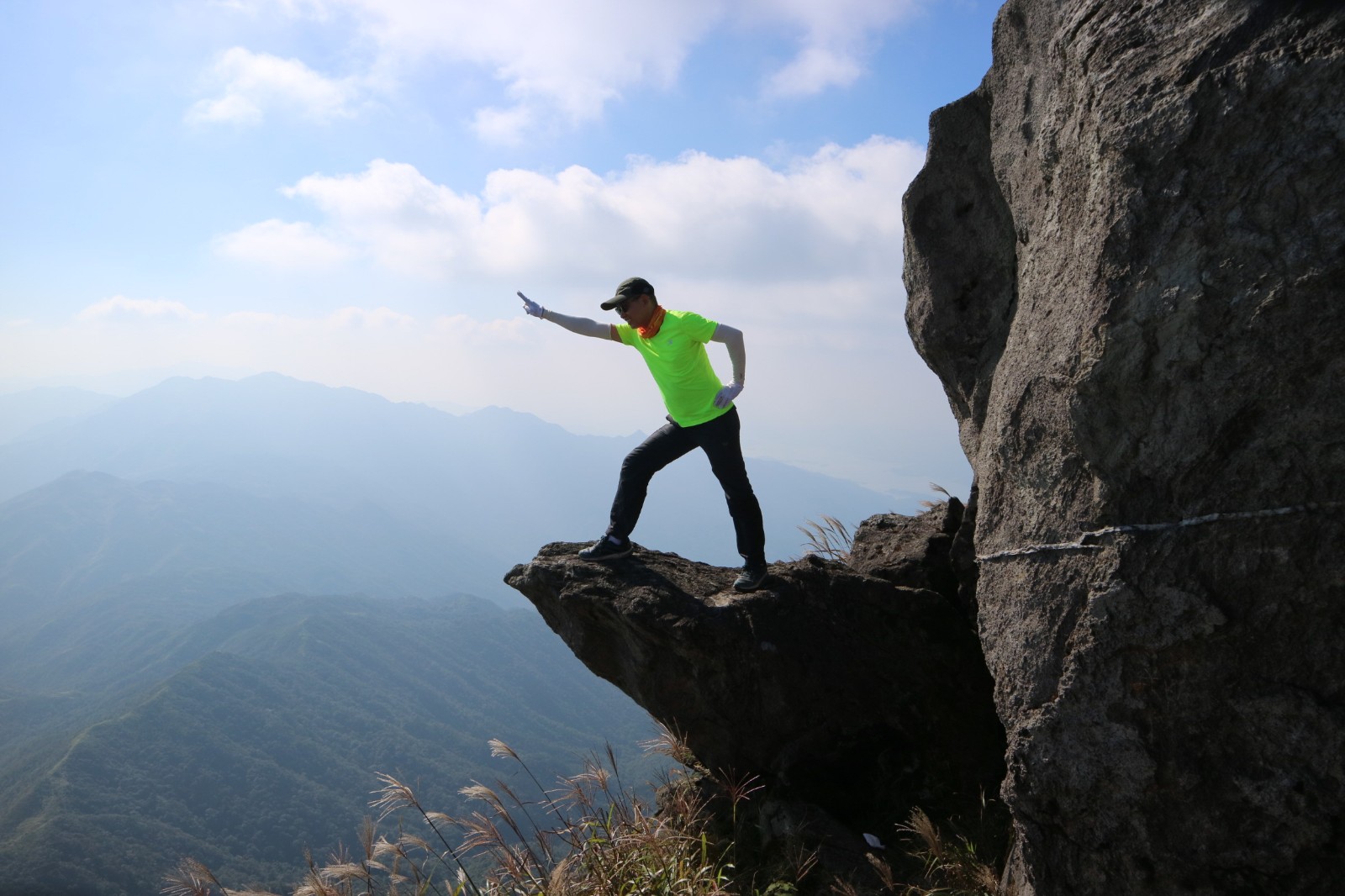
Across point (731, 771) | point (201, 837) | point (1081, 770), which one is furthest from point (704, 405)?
point (201, 837)

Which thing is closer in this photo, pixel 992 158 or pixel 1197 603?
pixel 1197 603

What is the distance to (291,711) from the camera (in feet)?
605

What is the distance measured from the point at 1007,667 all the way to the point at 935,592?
228cm

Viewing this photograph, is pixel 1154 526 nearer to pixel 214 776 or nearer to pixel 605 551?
pixel 605 551

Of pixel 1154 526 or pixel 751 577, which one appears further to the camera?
pixel 751 577

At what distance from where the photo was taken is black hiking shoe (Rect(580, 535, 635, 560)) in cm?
809

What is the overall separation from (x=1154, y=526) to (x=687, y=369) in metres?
4.07

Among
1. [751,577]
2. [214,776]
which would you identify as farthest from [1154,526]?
[214,776]

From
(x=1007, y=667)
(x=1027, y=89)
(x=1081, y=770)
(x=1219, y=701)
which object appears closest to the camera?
(x=1219, y=701)

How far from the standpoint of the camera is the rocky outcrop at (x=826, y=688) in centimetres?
705

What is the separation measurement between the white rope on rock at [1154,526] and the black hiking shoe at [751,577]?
8.19 feet

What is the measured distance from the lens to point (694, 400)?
7.59 metres

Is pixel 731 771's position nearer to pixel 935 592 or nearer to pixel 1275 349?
pixel 935 592

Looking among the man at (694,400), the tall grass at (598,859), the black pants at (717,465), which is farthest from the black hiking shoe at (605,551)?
the tall grass at (598,859)
